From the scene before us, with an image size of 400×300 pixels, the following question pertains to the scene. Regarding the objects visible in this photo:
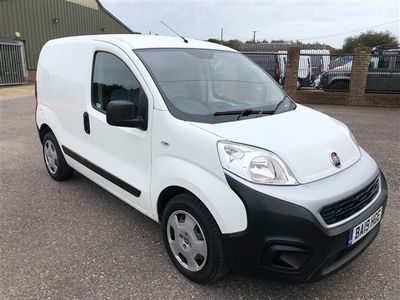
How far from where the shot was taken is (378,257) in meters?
3.06

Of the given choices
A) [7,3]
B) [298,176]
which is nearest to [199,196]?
[298,176]

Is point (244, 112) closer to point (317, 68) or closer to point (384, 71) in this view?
point (384, 71)

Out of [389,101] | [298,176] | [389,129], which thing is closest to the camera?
[298,176]

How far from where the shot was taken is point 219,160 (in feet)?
7.64

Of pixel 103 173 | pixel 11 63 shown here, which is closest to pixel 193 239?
pixel 103 173

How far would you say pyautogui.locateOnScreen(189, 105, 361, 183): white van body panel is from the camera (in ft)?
7.69

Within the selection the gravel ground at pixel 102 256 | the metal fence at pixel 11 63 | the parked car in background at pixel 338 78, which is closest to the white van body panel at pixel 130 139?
the gravel ground at pixel 102 256

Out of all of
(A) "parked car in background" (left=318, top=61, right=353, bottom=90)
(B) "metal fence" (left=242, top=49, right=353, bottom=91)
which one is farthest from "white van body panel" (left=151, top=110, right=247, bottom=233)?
(A) "parked car in background" (left=318, top=61, right=353, bottom=90)

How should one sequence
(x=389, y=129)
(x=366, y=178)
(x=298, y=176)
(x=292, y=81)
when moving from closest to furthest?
(x=298, y=176) → (x=366, y=178) → (x=389, y=129) → (x=292, y=81)

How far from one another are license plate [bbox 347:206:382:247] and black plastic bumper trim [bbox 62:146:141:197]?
1646 mm

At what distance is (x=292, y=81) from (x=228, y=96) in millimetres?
10342

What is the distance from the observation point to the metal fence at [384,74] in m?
11.4

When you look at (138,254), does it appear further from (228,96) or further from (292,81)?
(292,81)

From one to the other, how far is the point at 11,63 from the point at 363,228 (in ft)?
66.2
